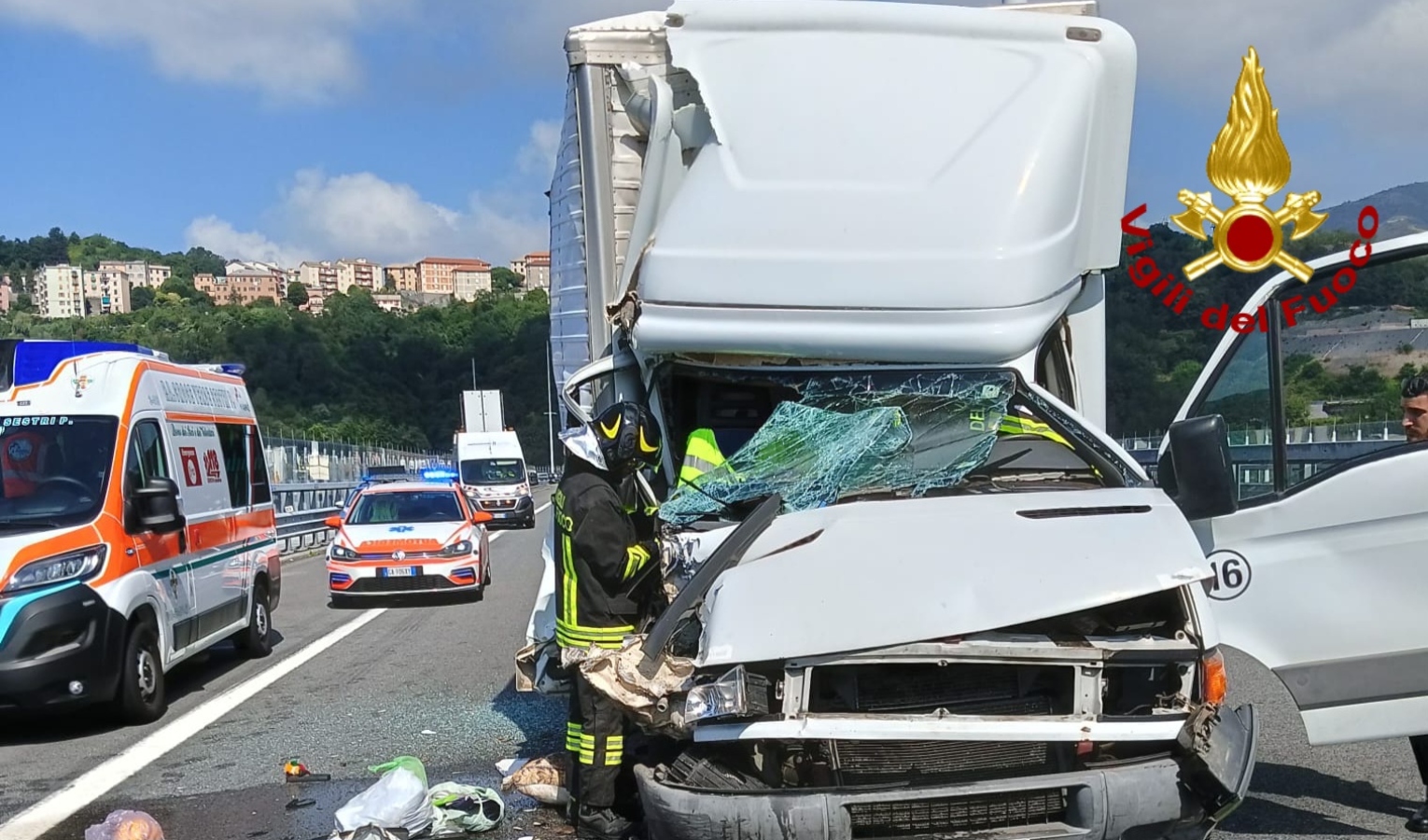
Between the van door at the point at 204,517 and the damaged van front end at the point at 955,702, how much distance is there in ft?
19.5

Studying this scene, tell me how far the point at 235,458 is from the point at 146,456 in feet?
6.87

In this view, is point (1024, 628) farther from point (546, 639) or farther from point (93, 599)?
point (93, 599)

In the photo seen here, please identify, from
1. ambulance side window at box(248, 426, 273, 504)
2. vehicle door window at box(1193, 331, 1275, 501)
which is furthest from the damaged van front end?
ambulance side window at box(248, 426, 273, 504)

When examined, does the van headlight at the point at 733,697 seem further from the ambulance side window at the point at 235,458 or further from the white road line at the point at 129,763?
the ambulance side window at the point at 235,458

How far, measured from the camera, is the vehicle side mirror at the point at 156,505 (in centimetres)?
814

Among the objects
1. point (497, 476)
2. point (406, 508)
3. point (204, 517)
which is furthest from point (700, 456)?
point (497, 476)

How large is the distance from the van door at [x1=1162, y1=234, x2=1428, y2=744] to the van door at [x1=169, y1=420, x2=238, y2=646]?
6.95 meters

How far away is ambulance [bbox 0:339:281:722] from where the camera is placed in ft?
24.5

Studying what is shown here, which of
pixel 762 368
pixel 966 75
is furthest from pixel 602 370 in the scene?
pixel 966 75

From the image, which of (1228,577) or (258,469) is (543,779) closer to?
(1228,577)

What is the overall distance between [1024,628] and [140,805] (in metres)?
4.34

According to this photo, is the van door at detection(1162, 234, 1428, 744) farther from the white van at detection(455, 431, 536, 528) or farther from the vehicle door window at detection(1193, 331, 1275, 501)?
the white van at detection(455, 431, 536, 528)

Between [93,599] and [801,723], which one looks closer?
[801,723]

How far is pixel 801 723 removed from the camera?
413cm
